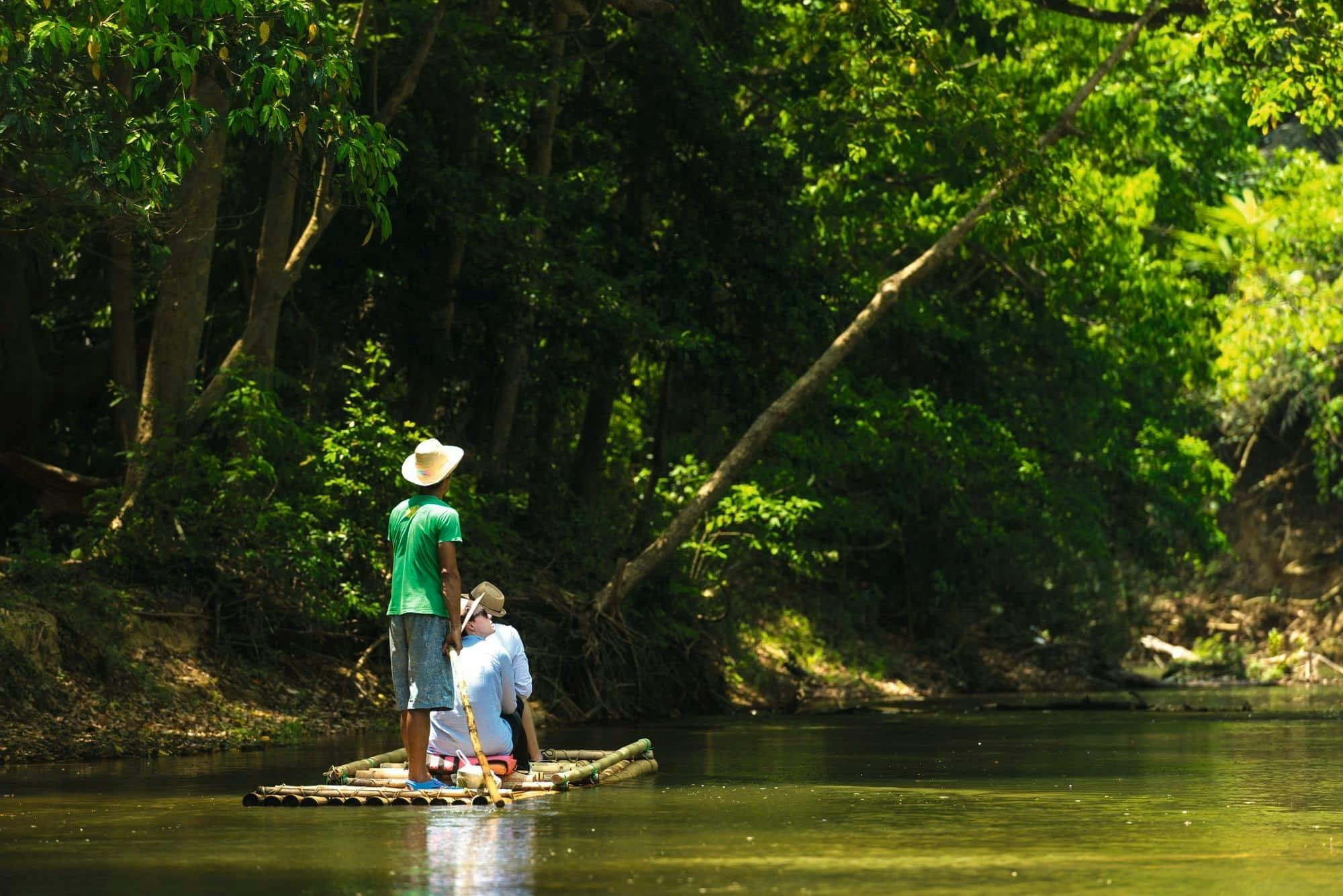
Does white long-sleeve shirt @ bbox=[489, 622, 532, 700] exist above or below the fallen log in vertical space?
below

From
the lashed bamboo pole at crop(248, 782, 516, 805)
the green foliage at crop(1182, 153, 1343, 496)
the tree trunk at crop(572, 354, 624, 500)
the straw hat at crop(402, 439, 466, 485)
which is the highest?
the green foliage at crop(1182, 153, 1343, 496)

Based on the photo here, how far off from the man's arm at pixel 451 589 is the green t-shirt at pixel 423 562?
1.2 inches

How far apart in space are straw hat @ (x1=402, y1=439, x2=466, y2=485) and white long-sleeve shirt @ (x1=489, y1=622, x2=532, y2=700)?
42.8 inches

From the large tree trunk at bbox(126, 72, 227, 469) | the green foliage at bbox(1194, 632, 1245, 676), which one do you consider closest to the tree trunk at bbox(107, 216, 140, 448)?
the large tree trunk at bbox(126, 72, 227, 469)

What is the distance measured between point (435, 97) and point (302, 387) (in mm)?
4268

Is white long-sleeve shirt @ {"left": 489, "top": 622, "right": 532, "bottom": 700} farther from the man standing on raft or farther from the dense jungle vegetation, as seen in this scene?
the dense jungle vegetation

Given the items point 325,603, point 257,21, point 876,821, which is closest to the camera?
point 876,821

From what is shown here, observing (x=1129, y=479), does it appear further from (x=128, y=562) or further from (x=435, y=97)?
(x=128, y=562)

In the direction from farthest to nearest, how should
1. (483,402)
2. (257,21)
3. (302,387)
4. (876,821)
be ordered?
(483,402) < (302,387) < (257,21) < (876,821)

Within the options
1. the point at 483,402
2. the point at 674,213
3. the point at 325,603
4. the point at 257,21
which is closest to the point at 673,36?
the point at 674,213

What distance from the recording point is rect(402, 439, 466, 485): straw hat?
514 inches

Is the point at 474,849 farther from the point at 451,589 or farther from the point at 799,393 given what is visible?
the point at 799,393

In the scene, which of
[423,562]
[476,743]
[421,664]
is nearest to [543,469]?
[423,562]

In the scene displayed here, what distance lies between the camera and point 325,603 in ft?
68.9
